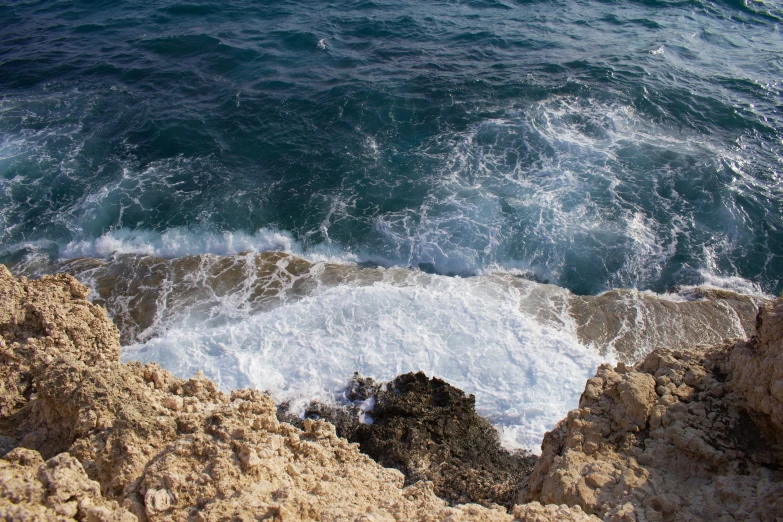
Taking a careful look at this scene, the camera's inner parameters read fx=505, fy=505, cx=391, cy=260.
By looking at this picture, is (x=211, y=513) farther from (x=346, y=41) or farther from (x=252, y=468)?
(x=346, y=41)

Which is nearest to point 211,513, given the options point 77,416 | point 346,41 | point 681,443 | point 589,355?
point 77,416

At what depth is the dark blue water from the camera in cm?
1753

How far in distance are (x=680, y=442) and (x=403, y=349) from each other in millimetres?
7319

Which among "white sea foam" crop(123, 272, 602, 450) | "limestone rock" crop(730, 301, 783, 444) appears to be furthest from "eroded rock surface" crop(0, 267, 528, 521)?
"white sea foam" crop(123, 272, 602, 450)

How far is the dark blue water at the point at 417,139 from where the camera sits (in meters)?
17.5

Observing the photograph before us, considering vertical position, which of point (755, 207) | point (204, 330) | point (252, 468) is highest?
point (252, 468)

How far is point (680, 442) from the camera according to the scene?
23.4ft

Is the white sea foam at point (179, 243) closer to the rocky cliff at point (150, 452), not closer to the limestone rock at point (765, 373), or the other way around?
the rocky cliff at point (150, 452)

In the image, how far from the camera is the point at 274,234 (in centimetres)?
1791

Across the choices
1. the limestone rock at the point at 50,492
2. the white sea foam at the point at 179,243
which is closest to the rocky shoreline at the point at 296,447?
the limestone rock at the point at 50,492

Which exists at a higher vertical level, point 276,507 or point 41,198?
point 276,507

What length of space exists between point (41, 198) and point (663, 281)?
22511 millimetres

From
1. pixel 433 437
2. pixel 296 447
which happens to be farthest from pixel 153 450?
pixel 433 437

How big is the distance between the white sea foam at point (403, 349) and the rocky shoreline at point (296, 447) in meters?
3.70
